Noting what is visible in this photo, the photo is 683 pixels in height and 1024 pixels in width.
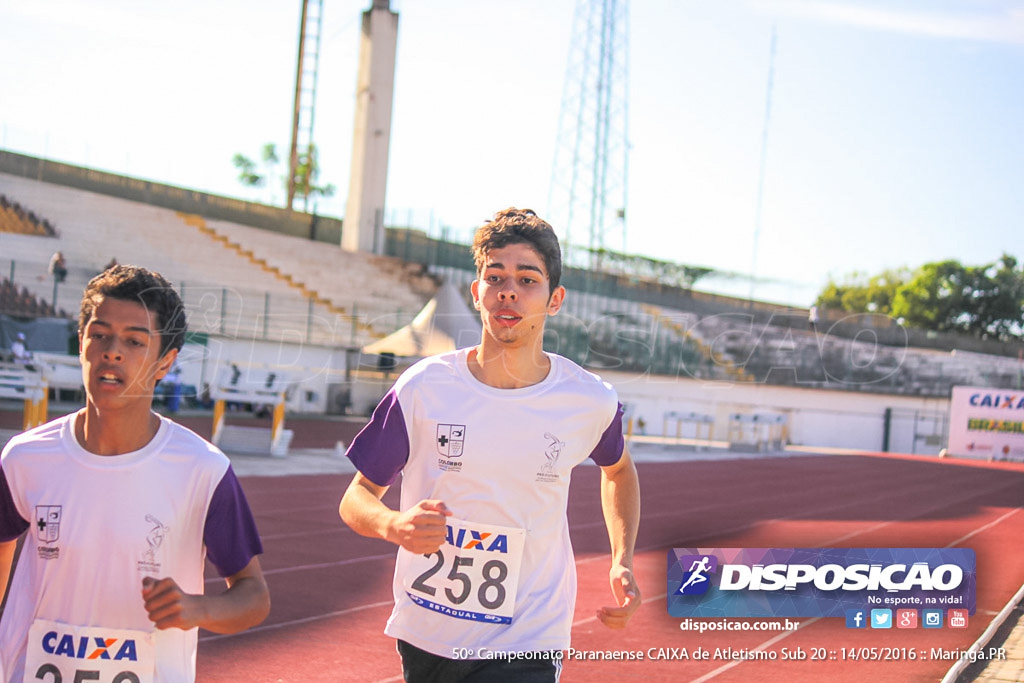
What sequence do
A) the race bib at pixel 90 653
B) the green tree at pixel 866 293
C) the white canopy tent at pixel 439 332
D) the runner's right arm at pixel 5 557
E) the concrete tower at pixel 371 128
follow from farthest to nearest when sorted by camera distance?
the green tree at pixel 866 293
the concrete tower at pixel 371 128
the white canopy tent at pixel 439 332
the runner's right arm at pixel 5 557
the race bib at pixel 90 653

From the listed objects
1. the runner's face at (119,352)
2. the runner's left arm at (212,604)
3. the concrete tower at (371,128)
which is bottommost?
the runner's left arm at (212,604)

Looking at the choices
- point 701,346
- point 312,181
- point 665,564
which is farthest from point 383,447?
point 312,181

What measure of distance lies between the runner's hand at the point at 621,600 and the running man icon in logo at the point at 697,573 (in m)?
2.48

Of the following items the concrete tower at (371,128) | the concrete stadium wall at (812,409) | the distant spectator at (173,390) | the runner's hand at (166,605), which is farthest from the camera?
the concrete tower at (371,128)

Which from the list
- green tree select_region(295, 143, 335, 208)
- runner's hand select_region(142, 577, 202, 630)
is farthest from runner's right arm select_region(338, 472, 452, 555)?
green tree select_region(295, 143, 335, 208)

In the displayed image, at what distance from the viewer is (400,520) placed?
256cm

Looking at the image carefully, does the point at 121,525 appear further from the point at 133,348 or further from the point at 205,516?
the point at 133,348

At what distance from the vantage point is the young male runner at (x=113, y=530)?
2359mm

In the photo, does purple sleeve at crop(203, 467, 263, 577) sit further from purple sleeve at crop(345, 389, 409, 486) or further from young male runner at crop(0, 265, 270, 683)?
purple sleeve at crop(345, 389, 409, 486)

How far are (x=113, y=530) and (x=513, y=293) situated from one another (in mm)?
1207

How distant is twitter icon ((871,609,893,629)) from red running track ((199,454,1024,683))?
0.15 metres

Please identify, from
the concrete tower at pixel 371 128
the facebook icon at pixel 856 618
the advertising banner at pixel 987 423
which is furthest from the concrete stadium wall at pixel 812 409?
the facebook icon at pixel 856 618

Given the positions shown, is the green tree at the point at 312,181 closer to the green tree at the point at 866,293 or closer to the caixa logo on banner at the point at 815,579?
the green tree at the point at 866,293

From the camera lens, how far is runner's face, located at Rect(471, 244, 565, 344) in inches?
116
